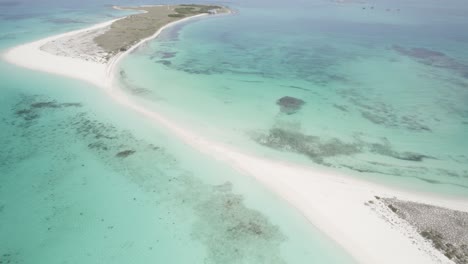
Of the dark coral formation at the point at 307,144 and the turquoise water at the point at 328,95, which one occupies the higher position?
the turquoise water at the point at 328,95

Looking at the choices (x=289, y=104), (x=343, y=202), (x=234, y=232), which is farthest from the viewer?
(x=289, y=104)

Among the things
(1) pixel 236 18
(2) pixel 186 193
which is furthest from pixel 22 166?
(1) pixel 236 18

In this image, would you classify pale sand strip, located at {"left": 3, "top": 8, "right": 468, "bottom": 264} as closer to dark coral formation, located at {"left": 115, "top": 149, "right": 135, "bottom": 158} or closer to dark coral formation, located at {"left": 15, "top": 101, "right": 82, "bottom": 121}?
dark coral formation, located at {"left": 115, "top": 149, "right": 135, "bottom": 158}

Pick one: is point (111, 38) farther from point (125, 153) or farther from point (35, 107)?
→ point (125, 153)

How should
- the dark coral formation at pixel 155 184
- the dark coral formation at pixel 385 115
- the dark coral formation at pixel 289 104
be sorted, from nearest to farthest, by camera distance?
the dark coral formation at pixel 155 184 < the dark coral formation at pixel 385 115 < the dark coral formation at pixel 289 104

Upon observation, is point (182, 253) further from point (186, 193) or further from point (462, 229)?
point (462, 229)

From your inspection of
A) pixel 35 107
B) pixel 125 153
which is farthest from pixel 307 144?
pixel 35 107

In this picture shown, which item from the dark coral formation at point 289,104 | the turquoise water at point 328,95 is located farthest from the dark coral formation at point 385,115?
the dark coral formation at point 289,104

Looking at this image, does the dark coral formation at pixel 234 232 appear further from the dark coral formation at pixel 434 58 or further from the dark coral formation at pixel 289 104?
the dark coral formation at pixel 434 58
